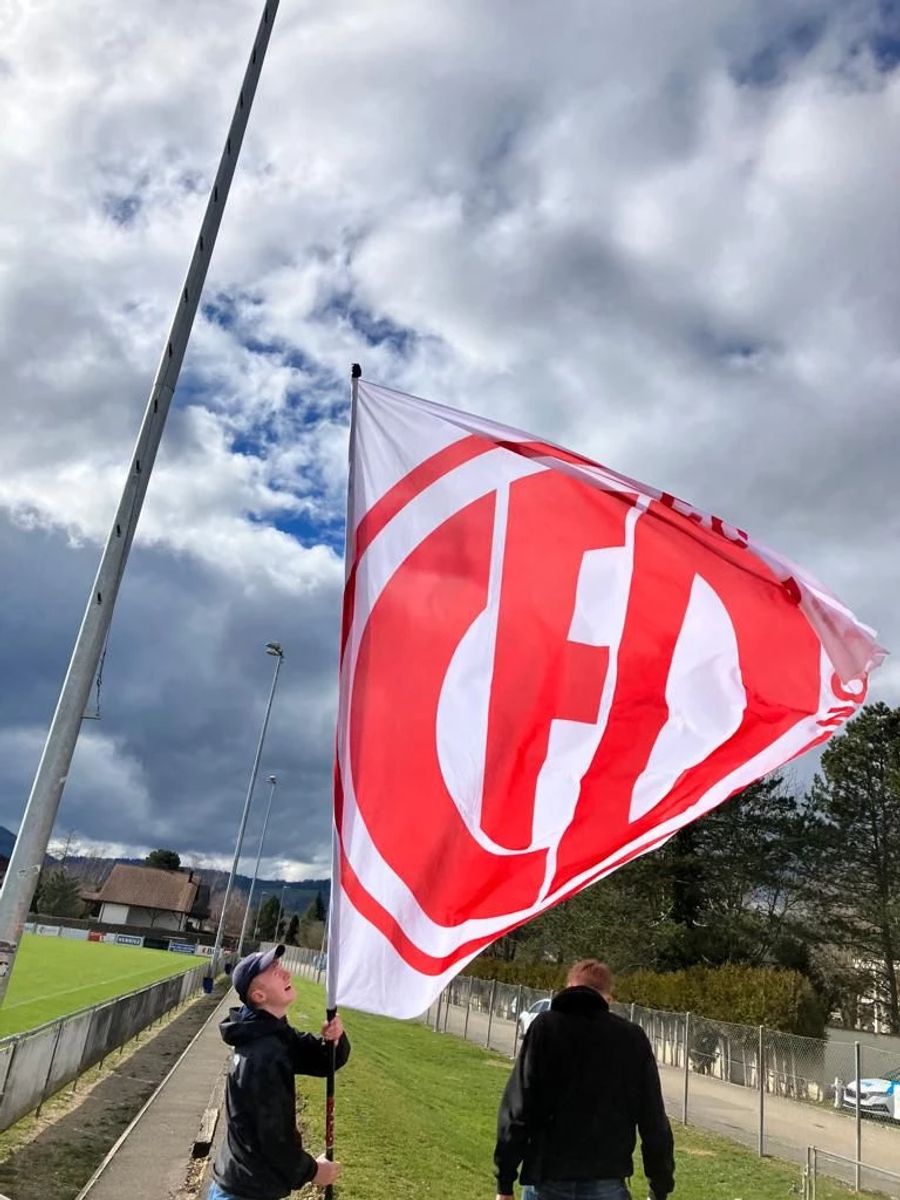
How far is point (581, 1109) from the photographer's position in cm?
415

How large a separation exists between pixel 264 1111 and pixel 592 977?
163cm

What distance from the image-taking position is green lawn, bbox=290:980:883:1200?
9.15 meters

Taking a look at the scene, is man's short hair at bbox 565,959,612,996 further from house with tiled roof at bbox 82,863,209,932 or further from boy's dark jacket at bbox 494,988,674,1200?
house with tiled roof at bbox 82,863,209,932

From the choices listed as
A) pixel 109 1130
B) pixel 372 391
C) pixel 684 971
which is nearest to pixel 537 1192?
pixel 372 391

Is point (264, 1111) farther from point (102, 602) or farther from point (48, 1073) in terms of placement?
point (48, 1073)

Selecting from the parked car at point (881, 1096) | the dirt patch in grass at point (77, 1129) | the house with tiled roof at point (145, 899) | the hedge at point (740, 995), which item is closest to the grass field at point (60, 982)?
the dirt patch in grass at point (77, 1129)

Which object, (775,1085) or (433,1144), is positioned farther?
(775,1085)

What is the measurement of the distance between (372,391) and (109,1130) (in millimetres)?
10578

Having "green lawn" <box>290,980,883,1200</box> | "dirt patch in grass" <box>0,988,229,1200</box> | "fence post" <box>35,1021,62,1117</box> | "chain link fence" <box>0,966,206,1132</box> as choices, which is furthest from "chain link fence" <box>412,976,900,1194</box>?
"fence post" <box>35,1021,62,1117</box>

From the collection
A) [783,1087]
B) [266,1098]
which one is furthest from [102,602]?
[783,1087]

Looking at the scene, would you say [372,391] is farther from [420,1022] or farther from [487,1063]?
[420,1022]

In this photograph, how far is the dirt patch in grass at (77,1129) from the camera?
29.9 ft

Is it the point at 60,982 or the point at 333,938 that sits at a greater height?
the point at 333,938

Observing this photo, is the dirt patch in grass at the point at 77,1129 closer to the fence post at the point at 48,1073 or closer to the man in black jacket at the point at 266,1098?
the fence post at the point at 48,1073
